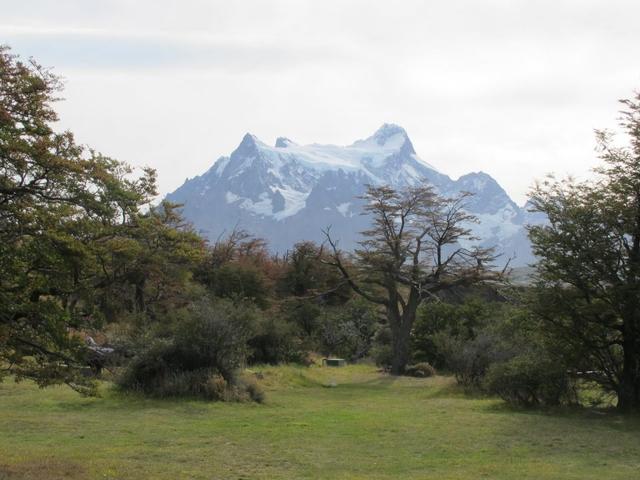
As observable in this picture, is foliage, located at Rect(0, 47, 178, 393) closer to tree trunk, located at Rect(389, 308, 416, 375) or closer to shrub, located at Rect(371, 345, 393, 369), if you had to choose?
tree trunk, located at Rect(389, 308, 416, 375)

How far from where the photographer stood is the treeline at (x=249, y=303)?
30.9ft

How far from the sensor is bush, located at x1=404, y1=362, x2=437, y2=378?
2978 cm

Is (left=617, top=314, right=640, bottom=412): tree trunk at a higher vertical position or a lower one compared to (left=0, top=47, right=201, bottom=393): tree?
lower

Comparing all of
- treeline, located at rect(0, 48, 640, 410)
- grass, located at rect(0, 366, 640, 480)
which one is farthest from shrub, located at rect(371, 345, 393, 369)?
grass, located at rect(0, 366, 640, 480)

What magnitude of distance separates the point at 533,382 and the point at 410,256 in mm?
15194

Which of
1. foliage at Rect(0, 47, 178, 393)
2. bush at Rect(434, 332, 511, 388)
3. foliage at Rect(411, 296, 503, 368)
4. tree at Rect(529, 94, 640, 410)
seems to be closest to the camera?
foliage at Rect(0, 47, 178, 393)

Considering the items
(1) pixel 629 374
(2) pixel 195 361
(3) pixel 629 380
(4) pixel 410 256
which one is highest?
(4) pixel 410 256

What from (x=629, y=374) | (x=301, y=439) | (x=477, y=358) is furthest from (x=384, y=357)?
(x=301, y=439)

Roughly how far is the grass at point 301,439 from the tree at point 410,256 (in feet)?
39.7

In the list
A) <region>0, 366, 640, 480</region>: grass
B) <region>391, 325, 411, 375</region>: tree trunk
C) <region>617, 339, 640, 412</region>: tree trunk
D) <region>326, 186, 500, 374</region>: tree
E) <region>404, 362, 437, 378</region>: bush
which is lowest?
<region>404, 362, 437, 378</region>: bush

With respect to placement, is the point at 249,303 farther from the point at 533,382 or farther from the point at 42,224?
the point at 42,224

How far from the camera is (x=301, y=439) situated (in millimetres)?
12367

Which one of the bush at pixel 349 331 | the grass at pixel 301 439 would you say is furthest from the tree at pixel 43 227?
the bush at pixel 349 331

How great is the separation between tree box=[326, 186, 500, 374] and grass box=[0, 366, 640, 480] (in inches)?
477
